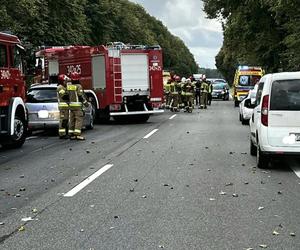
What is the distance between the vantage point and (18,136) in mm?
14375

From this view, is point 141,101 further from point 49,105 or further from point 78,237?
point 78,237

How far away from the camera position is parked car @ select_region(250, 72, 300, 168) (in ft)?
32.1

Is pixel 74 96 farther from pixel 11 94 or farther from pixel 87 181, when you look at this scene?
pixel 87 181

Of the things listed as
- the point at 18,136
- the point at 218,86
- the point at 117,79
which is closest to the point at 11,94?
the point at 18,136

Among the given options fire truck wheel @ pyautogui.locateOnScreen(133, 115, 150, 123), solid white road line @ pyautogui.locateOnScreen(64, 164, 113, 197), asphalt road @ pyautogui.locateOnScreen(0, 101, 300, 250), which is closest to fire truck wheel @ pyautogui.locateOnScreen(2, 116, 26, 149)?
asphalt road @ pyautogui.locateOnScreen(0, 101, 300, 250)

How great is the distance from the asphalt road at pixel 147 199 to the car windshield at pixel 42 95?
3.99 metres

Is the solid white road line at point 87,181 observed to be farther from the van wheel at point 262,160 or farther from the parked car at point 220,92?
the parked car at point 220,92

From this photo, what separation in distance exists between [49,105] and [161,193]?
9.96 m

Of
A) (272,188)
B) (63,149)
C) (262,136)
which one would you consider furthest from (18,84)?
(272,188)

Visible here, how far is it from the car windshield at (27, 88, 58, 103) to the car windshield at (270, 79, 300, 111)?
9.12m

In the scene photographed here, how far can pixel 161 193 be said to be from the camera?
7984 mm

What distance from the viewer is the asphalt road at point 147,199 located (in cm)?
567

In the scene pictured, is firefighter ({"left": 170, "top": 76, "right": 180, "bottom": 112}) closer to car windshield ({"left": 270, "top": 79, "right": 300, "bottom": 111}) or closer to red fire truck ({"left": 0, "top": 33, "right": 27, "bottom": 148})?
red fire truck ({"left": 0, "top": 33, "right": 27, "bottom": 148})

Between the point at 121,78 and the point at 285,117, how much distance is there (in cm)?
1224
